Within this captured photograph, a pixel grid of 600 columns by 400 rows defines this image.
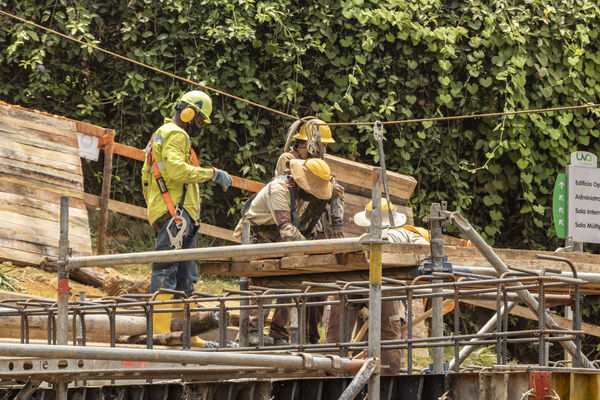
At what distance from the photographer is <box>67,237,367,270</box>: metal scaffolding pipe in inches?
187

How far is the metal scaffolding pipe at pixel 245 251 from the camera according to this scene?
15.6ft

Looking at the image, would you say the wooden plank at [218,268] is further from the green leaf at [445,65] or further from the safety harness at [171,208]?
the green leaf at [445,65]

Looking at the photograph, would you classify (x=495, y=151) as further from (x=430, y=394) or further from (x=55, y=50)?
(x=430, y=394)

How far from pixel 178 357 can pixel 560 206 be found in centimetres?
714

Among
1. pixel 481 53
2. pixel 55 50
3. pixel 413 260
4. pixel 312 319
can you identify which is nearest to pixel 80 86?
pixel 55 50

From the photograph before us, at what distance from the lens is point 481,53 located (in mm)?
14391

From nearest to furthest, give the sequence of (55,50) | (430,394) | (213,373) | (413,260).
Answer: (213,373), (430,394), (413,260), (55,50)

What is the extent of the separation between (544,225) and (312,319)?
6370mm

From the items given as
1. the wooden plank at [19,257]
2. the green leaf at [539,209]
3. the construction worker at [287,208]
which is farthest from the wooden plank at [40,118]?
the green leaf at [539,209]

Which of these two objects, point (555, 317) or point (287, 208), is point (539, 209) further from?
point (287, 208)

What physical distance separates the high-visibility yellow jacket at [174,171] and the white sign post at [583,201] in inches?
137

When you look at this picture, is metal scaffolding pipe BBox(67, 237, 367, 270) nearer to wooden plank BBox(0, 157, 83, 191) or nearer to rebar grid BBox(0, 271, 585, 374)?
rebar grid BBox(0, 271, 585, 374)

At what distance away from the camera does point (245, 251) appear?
4.99 m

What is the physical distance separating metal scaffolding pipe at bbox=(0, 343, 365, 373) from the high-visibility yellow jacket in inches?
199
